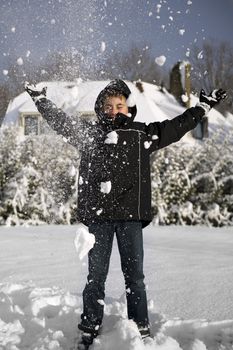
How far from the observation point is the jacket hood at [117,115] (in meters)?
2.87

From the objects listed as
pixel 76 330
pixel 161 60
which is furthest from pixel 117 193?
pixel 161 60

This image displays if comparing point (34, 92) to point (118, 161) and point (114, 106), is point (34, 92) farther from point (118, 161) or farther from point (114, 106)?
point (118, 161)

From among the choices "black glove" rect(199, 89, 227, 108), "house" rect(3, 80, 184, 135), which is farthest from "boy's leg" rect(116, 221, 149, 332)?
"house" rect(3, 80, 184, 135)

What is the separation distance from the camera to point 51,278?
4285 mm

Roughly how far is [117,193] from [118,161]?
194 millimetres

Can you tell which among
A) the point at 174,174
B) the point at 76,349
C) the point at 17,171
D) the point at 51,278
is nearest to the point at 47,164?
the point at 17,171

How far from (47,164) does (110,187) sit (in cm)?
855

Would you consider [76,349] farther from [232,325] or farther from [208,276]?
A: [208,276]

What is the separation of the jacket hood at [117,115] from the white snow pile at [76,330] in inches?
46.5

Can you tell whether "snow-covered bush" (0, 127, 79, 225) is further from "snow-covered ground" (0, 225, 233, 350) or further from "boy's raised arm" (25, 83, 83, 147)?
"boy's raised arm" (25, 83, 83, 147)

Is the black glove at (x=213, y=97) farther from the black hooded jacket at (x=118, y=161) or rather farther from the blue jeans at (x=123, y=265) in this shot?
the blue jeans at (x=123, y=265)

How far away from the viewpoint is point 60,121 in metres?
3.07

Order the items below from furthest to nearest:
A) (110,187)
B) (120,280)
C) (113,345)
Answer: (120,280), (110,187), (113,345)

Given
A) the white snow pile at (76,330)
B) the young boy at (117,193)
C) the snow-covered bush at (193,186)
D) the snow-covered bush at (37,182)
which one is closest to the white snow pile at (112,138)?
the young boy at (117,193)
